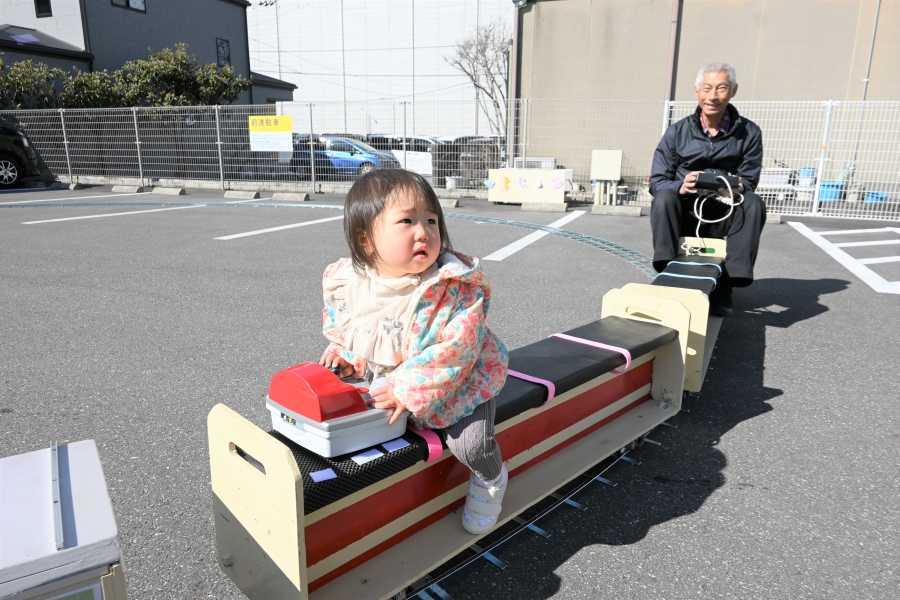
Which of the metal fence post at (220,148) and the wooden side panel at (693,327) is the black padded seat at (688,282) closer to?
the wooden side panel at (693,327)

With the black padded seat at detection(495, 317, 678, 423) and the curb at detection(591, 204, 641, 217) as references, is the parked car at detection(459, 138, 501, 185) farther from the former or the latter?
the black padded seat at detection(495, 317, 678, 423)

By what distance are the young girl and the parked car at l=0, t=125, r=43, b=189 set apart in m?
12.9

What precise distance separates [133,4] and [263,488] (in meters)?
21.4

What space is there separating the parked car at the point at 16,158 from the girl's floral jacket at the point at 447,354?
516 inches

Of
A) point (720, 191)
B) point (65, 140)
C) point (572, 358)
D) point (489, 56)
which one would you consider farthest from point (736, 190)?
point (489, 56)

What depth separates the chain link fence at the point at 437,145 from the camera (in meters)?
10.7

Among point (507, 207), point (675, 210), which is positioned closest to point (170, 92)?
point (507, 207)

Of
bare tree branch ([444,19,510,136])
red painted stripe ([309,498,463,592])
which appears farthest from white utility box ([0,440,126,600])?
bare tree branch ([444,19,510,136])

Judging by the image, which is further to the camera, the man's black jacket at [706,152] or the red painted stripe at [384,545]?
the man's black jacket at [706,152]

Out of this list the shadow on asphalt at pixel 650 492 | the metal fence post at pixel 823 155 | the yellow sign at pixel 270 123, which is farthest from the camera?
the yellow sign at pixel 270 123

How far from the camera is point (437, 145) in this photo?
11.5 m

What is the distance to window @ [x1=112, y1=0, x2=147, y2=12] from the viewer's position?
59.9 ft

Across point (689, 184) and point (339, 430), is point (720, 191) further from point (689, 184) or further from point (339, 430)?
point (339, 430)

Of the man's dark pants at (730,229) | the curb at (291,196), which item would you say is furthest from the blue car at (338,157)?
the man's dark pants at (730,229)
